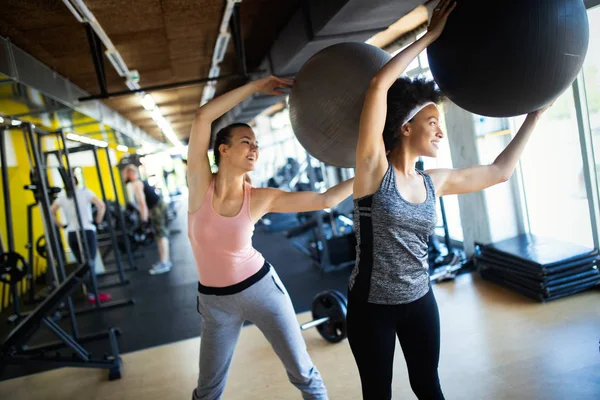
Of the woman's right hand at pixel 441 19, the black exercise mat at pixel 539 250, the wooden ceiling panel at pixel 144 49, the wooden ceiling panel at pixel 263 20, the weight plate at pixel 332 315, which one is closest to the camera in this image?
the woman's right hand at pixel 441 19

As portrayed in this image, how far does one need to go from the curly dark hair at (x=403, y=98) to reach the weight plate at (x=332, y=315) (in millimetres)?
1979

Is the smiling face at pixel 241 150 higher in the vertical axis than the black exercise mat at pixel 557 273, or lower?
higher

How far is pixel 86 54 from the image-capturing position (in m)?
4.62

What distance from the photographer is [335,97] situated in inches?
61.3

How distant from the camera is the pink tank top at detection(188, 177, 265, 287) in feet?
6.35

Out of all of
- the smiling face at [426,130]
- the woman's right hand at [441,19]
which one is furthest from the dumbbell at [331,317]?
the woman's right hand at [441,19]

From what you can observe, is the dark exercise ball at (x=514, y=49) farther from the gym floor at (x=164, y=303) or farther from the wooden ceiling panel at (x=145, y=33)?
the gym floor at (x=164, y=303)

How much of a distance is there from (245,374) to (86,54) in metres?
3.24

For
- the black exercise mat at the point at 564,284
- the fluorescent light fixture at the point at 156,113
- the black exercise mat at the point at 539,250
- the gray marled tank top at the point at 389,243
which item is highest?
the fluorescent light fixture at the point at 156,113

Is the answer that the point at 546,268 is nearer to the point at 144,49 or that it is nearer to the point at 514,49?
the point at 514,49

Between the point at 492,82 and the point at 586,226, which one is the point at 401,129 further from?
the point at 586,226

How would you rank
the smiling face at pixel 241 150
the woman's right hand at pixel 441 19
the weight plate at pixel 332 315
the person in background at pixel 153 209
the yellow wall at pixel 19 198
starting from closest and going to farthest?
1. the woman's right hand at pixel 441 19
2. the smiling face at pixel 241 150
3. the weight plate at pixel 332 315
4. the yellow wall at pixel 19 198
5. the person in background at pixel 153 209

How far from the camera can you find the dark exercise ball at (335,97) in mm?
1538

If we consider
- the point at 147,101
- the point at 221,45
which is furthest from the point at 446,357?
the point at 147,101
